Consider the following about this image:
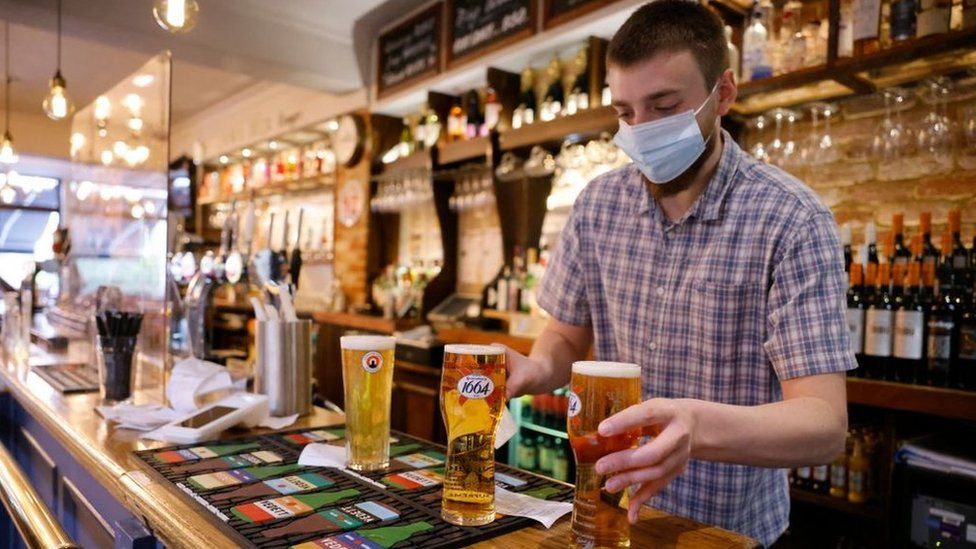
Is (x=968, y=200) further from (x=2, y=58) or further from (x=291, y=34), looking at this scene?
(x=2, y=58)

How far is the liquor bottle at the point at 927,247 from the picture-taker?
2.21 metres

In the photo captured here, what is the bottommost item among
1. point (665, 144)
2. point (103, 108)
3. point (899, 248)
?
point (899, 248)

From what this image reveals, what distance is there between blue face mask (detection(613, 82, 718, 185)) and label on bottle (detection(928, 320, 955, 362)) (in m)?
1.23

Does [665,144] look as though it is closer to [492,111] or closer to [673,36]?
[673,36]

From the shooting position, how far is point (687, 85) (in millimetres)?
1282

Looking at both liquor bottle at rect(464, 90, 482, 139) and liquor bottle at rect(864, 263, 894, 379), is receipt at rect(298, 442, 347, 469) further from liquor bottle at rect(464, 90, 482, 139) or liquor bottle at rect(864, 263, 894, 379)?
liquor bottle at rect(464, 90, 482, 139)

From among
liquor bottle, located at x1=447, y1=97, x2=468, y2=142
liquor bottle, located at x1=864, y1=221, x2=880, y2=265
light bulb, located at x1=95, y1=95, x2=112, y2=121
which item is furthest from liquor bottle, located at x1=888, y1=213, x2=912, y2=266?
light bulb, located at x1=95, y1=95, x2=112, y2=121

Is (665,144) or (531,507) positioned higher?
(665,144)

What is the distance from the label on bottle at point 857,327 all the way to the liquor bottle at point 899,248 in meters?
0.22

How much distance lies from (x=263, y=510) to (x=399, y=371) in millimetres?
3244

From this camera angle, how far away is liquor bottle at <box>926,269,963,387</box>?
2.06 metres

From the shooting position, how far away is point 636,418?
74cm

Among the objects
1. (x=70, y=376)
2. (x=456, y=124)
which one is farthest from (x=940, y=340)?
(x=456, y=124)

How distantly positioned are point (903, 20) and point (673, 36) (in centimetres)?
157
